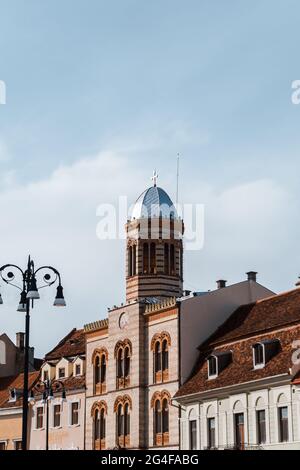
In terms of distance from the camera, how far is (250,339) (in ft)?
168

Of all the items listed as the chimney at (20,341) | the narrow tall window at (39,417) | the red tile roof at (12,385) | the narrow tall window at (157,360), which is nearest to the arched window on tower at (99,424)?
the narrow tall window at (157,360)

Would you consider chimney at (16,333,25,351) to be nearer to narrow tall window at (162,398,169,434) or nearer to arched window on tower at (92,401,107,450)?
arched window on tower at (92,401,107,450)

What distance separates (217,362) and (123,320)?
387 inches

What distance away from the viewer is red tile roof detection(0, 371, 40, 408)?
68.7 m

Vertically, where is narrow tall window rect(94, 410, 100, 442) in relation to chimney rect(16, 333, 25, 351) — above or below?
below

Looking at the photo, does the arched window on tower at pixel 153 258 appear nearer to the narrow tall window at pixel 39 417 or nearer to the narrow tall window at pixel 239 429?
Answer: the narrow tall window at pixel 39 417

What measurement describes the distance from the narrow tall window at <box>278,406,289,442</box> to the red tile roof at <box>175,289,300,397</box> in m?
1.75

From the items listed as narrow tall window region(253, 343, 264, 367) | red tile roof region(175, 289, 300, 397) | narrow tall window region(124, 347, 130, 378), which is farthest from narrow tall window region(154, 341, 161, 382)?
narrow tall window region(253, 343, 264, 367)

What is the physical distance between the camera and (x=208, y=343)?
→ 55.6 meters

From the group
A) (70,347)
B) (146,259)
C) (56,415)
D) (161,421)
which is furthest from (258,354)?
(70,347)

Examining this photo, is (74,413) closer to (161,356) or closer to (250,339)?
(161,356)

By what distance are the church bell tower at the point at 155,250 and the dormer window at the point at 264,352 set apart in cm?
1370

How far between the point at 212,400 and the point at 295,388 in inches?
284
